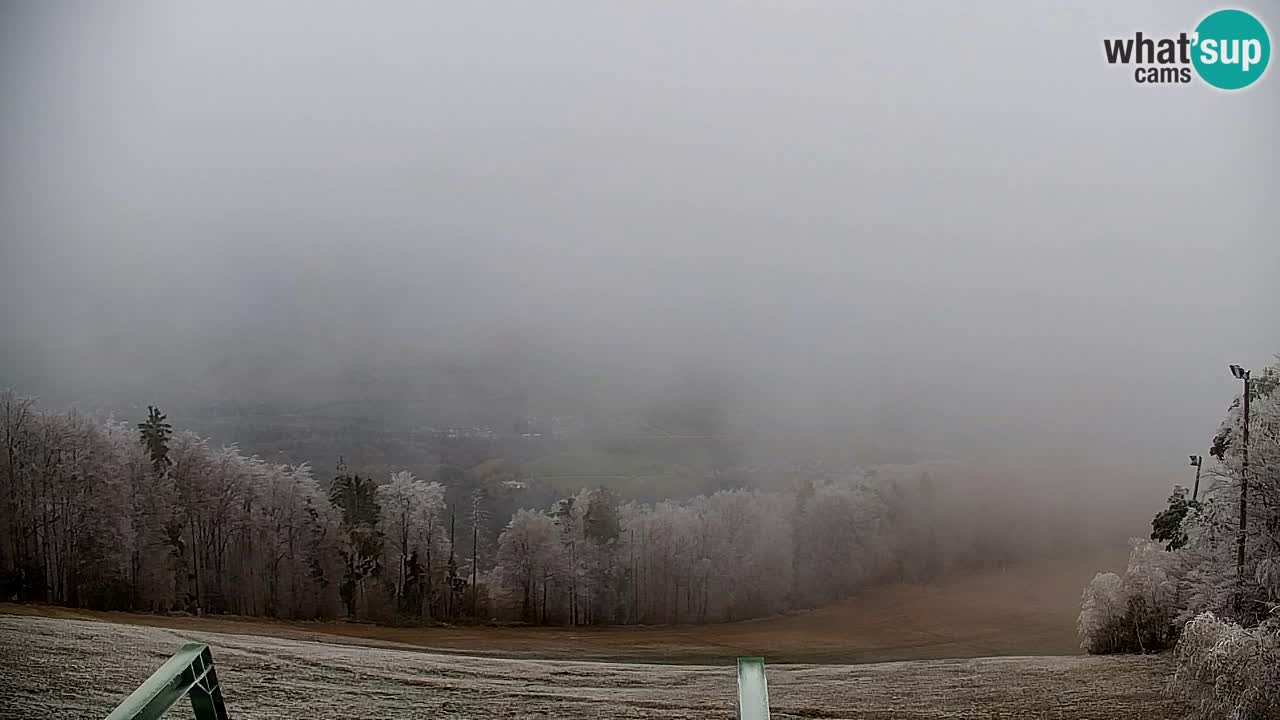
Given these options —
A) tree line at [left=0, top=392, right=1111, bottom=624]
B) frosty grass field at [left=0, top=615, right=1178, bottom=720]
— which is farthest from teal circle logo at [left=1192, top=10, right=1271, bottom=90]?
frosty grass field at [left=0, top=615, right=1178, bottom=720]

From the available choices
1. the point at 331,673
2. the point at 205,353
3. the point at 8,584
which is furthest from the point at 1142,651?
the point at 8,584

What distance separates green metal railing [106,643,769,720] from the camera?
1.21 m

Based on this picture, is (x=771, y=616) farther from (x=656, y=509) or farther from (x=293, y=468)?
(x=293, y=468)

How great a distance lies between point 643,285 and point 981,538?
→ 1181 millimetres

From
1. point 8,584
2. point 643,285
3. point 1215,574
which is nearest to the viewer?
point 1215,574

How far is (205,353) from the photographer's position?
3.35 metres

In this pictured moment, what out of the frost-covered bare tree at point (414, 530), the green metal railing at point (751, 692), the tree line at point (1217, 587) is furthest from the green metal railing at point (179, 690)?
the tree line at point (1217, 587)

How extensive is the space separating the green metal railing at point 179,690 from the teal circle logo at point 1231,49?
9.29ft

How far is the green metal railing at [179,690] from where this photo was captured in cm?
121

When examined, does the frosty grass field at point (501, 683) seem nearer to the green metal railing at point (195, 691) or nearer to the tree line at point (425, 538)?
the tree line at point (425, 538)

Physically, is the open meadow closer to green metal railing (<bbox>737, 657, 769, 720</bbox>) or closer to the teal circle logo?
the teal circle logo

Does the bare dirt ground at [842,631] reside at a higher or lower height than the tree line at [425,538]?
lower

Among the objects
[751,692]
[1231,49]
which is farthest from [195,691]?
[1231,49]

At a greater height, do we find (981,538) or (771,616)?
(981,538)
